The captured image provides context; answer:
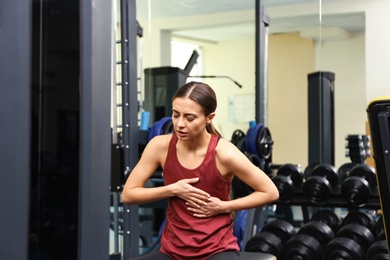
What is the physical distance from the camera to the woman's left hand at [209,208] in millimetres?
1750

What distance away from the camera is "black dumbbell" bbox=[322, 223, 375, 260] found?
129 inches

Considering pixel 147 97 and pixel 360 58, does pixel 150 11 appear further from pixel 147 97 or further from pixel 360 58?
pixel 360 58

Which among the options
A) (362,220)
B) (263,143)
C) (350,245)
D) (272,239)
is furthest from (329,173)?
(350,245)

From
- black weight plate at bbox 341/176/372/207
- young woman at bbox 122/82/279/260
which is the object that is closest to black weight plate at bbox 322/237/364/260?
black weight plate at bbox 341/176/372/207

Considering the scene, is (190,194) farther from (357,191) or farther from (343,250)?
(357,191)

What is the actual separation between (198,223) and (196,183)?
0.11 m

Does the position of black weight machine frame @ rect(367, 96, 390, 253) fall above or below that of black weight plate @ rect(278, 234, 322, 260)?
above

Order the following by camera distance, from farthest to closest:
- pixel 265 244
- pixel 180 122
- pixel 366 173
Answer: pixel 366 173, pixel 265 244, pixel 180 122

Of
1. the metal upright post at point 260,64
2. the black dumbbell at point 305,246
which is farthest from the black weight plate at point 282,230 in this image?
the metal upright post at point 260,64

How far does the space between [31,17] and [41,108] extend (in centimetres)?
28

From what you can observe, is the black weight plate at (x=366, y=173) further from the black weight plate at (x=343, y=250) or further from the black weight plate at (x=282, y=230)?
the black weight plate at (x=343, y=250)

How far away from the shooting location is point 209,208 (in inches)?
68.9

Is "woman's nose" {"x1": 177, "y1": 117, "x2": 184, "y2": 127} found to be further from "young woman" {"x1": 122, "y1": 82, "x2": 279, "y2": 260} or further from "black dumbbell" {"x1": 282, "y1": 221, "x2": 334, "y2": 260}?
"black dumbbell" {"x1": 282, "y1": 221, "x2": 334, "y2": 260}

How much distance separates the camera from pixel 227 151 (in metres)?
1.80
